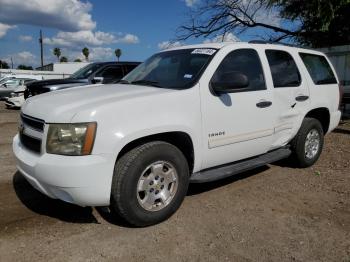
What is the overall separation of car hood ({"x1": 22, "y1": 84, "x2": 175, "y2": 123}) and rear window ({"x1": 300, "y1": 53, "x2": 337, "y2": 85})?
2.90 meters

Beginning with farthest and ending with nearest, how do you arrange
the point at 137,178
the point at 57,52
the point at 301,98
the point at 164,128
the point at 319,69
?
the point at 57,52 < the point at 319,69 < the point at 301,98 < the point at 164,128 < the point at 137,178

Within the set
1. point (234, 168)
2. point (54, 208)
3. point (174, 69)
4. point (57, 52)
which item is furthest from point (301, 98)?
point (57, 52)

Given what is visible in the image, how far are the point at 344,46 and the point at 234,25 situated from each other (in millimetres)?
5759

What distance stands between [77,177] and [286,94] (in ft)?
10.4

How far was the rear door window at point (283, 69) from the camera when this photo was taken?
527 centimetres

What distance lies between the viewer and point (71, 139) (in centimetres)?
A: 349

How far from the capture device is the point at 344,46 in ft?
46.2

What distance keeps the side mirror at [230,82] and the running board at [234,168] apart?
3.01ft

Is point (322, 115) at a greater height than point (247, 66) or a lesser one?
lesser

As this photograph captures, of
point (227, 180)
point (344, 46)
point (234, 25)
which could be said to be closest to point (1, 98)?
point (234, 25)

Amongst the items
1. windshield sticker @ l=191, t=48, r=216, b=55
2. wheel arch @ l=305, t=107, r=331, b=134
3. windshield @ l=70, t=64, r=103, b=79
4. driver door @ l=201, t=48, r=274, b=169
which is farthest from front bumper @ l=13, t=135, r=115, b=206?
windshield @ l=70, t=64, r=103, b=79

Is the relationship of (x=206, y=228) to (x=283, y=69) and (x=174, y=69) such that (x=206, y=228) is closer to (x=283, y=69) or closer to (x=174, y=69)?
(x=174, y=69)

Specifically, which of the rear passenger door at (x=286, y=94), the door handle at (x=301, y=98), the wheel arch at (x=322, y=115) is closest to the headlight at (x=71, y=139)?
the rear passenger door at (x=286, y=94)

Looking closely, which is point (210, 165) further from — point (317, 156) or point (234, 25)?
point (234, 25)
